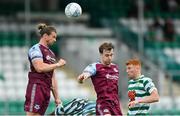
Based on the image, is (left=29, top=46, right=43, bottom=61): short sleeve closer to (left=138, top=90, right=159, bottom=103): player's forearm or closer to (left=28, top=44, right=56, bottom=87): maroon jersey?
(left=28, top=44, right=56, bottom=87): maroon jersey

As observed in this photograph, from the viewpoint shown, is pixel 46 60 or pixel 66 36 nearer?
pixel 46 60

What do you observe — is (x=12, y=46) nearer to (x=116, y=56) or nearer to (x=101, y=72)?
(x=116, y=56)

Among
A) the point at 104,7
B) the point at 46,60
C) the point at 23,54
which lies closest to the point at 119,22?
the point at 104,7

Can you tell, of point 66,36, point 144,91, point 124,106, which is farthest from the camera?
point 66,36

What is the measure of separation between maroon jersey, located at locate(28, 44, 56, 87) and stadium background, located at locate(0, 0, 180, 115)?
7315mm

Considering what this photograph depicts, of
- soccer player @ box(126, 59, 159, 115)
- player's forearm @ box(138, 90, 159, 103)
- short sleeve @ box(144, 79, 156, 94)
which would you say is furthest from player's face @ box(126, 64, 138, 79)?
player's forearm @ box(138, 90, 159, 103)

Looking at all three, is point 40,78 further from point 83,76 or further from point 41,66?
point 83,76

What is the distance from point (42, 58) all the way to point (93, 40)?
39.2 feet

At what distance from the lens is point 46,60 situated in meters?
11.4

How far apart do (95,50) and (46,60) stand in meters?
11.3

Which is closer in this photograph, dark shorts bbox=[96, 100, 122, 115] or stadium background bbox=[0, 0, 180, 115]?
dark shorts bbox=[96, 100, 122, 115]

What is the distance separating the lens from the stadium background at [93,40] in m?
20.2

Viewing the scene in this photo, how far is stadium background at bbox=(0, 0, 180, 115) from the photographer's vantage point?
2020 centimetres

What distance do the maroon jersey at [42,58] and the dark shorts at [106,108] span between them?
0.83 metres
